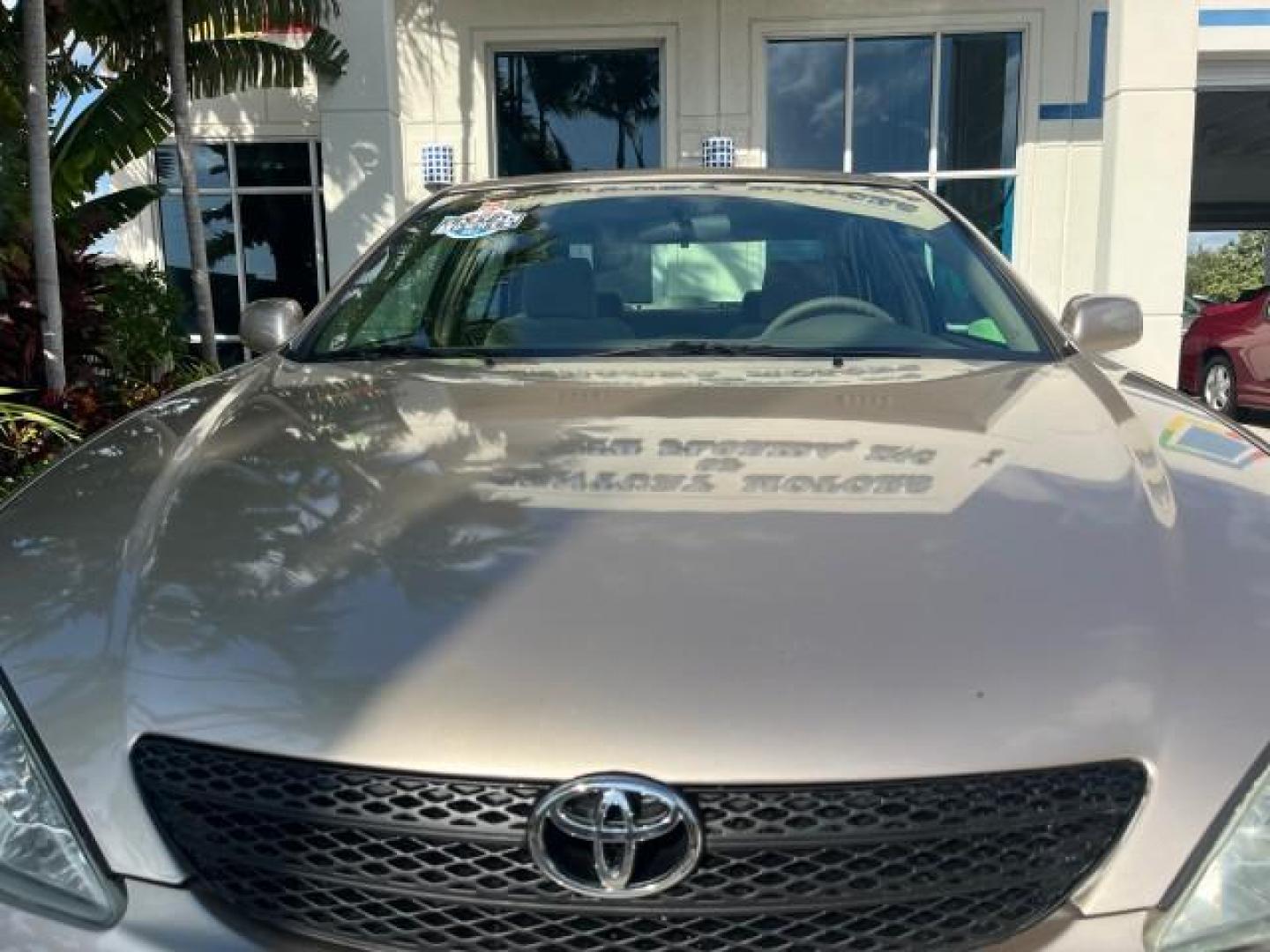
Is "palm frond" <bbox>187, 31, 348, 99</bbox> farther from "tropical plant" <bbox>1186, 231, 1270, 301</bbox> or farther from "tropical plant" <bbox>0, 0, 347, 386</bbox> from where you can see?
"tropical plant" <bbox>1186, 231, 1270, 301</bbox>

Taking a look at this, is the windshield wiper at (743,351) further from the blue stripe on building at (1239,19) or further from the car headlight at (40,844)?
the blue stripe on building at (1239,19)

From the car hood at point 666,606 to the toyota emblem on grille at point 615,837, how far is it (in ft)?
0.09

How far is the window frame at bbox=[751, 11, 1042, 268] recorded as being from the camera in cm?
981

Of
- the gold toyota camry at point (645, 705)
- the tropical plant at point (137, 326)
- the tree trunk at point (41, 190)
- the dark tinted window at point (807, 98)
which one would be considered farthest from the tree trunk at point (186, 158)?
the gold toyota camry at point (645, 705)

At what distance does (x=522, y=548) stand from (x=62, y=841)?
1.95ft

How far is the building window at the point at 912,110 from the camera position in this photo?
32.8 ft

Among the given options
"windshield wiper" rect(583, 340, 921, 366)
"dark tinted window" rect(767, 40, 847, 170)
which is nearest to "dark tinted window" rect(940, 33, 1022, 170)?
"dark tinted window" rect(767, 40, 847, 170)

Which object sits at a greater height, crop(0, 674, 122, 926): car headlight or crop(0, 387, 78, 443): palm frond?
crop(0, 674, 122, 926): car headlight

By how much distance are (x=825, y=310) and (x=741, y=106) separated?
7935 mm

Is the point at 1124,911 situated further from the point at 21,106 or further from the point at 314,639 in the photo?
the point at 21,106

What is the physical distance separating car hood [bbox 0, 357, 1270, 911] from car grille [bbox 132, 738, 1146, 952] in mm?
30

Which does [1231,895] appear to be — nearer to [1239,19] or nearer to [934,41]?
[934,41]

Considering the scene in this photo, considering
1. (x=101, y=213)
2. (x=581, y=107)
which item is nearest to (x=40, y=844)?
(x=101, y=213)

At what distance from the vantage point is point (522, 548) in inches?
53.0
